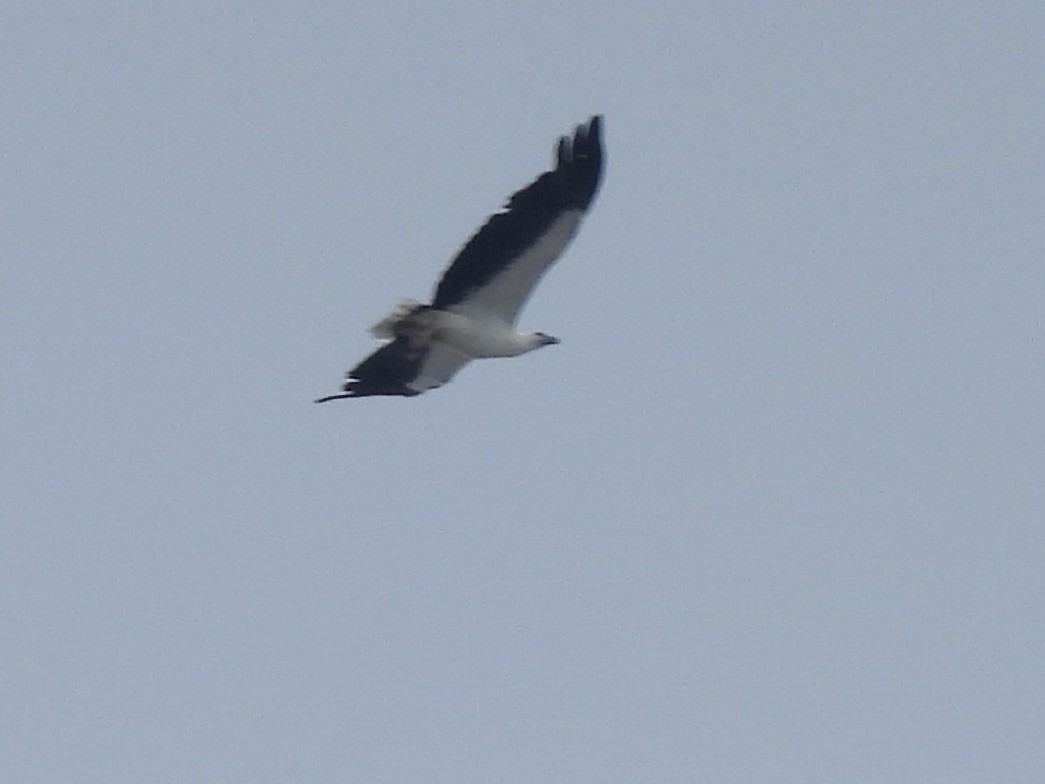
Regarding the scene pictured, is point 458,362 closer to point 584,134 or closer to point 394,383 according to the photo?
point 394,383

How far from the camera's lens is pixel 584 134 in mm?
41625

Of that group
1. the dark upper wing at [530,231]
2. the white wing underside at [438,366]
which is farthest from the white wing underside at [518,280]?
the white wing underside at [438,366]

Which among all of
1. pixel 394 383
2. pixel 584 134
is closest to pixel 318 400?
pixel 394 383

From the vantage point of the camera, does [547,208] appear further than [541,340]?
No

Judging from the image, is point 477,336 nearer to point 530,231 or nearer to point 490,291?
point 490,291

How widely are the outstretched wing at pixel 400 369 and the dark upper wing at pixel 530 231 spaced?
2.74 ft

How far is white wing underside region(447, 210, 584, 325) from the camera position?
42031 mm

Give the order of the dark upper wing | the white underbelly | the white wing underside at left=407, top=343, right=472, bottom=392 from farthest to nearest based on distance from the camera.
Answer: the white wing underside at left=407, top=343, right=472, bottom=392 < the white underbelly < the dark upper wing

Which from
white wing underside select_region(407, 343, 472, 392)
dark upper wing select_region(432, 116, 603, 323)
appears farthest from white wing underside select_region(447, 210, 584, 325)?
white wing underside select_region(407, 343, 472, 392)

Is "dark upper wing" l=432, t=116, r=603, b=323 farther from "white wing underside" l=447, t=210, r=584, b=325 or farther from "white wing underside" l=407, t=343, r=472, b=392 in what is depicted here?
"white wing underside" l=407, t=343, r=472, b=392

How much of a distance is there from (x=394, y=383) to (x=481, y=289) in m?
1.65

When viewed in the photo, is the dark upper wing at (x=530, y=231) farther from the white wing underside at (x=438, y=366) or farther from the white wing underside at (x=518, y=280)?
the white wing underside at (x=438, y=366)

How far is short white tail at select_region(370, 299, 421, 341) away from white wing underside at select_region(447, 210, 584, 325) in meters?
0.46

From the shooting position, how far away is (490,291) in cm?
4284
